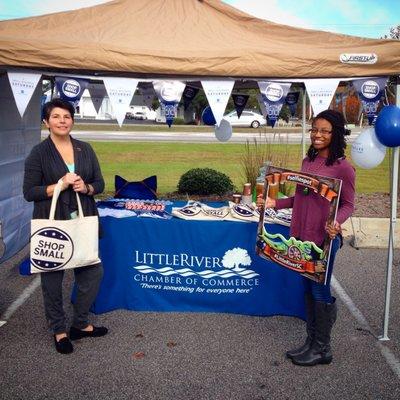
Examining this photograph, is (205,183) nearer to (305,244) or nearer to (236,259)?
(236,259)

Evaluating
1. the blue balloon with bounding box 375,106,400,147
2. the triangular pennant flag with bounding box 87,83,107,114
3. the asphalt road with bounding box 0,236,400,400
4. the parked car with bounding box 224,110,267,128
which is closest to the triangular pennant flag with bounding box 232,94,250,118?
the triangular pennant flag with bounding box 87,83,107,114

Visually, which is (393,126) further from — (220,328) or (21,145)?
(21,145)

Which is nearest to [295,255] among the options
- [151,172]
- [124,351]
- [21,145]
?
[124,351]

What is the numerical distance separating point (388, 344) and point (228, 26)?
3.36m

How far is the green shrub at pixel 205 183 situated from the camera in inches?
333

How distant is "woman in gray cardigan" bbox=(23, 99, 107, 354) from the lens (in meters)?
3.34

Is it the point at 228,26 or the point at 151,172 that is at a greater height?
the point at 228,26

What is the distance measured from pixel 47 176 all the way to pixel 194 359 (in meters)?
1.74

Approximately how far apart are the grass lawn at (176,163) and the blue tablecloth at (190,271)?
15.2 ft

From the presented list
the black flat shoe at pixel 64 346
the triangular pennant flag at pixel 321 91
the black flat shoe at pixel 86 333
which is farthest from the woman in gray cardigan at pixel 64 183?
the triangular pennant flag at pixel 321 91

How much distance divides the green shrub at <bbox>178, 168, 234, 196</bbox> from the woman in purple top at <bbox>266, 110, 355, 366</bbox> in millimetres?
4931

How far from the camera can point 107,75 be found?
4113 mm

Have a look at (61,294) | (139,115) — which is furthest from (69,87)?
(139,115)

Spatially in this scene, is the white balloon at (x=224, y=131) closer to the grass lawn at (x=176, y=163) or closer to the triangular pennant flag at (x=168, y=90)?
the grass lawn at (x=176, y=163)
